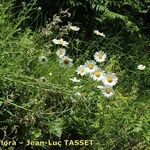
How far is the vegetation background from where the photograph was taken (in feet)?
9.95

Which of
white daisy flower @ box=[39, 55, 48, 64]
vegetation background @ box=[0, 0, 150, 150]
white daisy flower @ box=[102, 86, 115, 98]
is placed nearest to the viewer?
vegetation background @ box=[0, 0, 150, 150]

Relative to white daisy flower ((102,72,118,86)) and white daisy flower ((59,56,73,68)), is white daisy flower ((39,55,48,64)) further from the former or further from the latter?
white daisy flower ((102,72,118,86))

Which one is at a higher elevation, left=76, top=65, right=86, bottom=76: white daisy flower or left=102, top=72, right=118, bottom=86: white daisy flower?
left=102, top=72, right=118, bottom=86: white daisy flower

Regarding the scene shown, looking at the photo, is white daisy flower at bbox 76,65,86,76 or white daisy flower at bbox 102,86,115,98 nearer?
white daisy flower at bbox 102,86,115,98

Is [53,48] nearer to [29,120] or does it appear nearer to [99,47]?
[99,47]

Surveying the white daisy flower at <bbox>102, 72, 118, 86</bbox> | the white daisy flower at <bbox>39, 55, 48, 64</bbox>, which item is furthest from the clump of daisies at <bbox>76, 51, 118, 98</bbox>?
the white daisy flower at <bbox>39, 55, 48, 64</bbox>

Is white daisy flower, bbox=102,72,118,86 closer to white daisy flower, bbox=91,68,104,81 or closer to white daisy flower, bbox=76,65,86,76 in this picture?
white daisy flower, bbox=91,68,104,81

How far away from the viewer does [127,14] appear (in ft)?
16.1

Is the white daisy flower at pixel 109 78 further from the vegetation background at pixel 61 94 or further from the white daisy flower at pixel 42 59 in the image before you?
the white daisy flower at pixel 42 59

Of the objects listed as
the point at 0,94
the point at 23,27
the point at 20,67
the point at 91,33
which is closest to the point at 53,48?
the point at 23,27

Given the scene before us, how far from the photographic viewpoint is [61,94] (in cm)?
318

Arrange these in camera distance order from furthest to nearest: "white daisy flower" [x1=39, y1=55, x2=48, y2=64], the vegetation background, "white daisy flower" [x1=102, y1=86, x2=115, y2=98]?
1. "white daisy flower" [x1=39, y1=55, x2=48, y2=64]
2. "white daisy flower" [x1=102, y1=86, x2=115, y2=98]
3. the vegetation background

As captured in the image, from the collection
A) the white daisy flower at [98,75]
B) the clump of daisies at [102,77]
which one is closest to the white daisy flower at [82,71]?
the clump of daisies at [102,77]

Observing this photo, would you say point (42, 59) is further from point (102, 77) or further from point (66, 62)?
point (102, 77)
